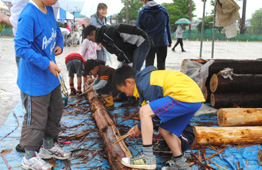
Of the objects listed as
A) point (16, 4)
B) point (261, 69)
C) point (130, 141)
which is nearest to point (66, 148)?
point (130, 141)

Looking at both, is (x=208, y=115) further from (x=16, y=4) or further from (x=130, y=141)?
(x=16, y=4)

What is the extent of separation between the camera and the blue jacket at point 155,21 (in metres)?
5.31

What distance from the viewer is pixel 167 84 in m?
2.33

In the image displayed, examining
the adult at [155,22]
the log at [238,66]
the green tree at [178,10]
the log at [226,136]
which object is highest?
the green tree at [178,10]

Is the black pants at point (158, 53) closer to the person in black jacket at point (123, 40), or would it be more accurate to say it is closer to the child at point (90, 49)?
the person in black jacket at point (123, 40)


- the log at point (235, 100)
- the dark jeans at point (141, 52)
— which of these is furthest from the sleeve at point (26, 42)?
→ the log at point (235, 100)

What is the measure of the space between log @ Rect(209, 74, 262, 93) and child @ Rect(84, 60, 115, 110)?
6.60ft

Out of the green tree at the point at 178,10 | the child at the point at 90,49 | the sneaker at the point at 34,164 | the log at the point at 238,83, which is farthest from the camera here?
the green tree at the point at 178,10

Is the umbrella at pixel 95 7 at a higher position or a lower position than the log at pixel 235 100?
higher

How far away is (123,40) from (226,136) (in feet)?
7.95

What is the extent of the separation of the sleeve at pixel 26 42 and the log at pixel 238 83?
136 inches

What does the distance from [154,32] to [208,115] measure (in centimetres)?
218

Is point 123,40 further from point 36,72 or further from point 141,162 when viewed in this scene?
point 141,162

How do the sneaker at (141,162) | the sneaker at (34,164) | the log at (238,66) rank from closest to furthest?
the sneaker at (141,162), the sneaker at (34,164), the log at (238,66)
